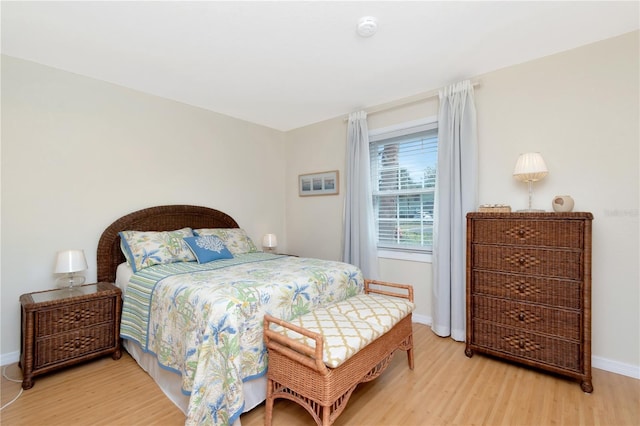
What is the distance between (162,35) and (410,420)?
2.96 meters

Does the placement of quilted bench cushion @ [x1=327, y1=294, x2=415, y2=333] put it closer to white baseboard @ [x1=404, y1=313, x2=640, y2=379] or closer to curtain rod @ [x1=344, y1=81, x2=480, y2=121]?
white baseboard @ [x1=404, y1=313, x2=640, y2=379]

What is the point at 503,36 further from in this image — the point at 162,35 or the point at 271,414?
the point at 271,414

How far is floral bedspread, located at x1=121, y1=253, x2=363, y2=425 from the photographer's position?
1570 mm

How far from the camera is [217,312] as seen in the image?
1.62 m

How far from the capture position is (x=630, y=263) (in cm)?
215

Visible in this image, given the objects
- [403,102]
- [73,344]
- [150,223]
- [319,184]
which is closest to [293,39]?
[403,102]

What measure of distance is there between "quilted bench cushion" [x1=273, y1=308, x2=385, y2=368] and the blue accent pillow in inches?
50.9

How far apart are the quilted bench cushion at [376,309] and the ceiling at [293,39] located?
75.7 inches

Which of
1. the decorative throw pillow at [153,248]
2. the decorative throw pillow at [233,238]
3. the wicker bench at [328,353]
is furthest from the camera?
the decorative throw pillow at [233,238]

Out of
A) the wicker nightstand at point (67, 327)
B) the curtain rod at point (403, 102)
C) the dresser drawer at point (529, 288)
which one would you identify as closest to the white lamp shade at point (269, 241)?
the wicker nightstand at point (67, 327)

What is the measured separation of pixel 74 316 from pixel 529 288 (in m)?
3.38

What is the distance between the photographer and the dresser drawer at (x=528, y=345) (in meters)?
2.04

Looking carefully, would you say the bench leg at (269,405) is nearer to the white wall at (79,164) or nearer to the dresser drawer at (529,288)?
the dresser drawer at (529,288)

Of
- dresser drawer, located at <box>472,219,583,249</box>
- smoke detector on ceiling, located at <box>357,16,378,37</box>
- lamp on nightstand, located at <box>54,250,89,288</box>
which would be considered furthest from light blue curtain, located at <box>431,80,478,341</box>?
lamp on nightstand, located at <box>54,250,89,288</box>
